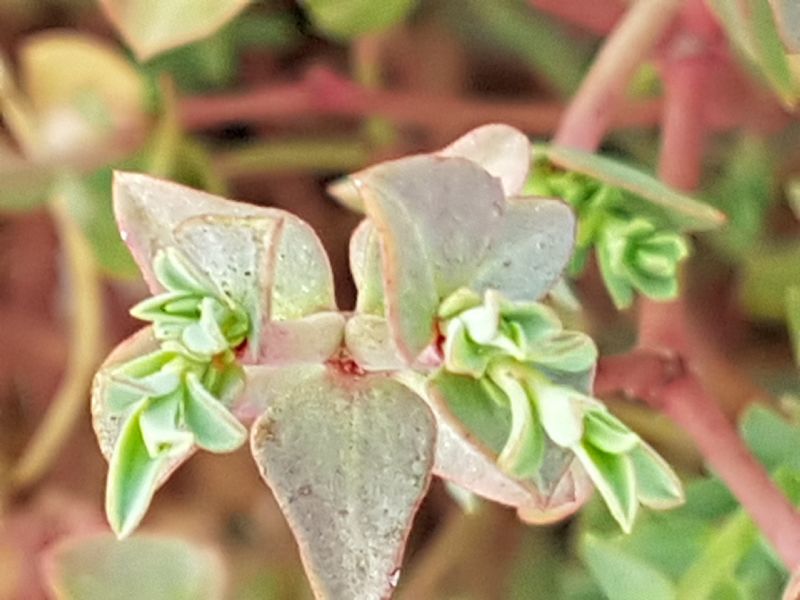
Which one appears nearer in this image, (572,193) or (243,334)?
(243,334)

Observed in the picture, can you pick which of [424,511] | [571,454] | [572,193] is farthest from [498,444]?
[424,511]

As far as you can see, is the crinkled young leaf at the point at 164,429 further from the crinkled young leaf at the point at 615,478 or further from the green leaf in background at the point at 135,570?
the green leaf in background at the point at 135,570

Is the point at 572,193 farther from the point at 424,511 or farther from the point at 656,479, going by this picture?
the point at 424,511

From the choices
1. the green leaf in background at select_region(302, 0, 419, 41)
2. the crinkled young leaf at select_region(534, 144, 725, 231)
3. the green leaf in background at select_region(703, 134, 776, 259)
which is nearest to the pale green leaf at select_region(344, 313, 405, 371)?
the crinkled young leaf at select_region(534, 144, 725, 231)

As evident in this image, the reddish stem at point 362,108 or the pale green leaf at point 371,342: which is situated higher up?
the pale green leaf at point 371,342

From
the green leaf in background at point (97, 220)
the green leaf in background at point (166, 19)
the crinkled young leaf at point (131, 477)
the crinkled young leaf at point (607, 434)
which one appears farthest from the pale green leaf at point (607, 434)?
the green leaf in background at point (97, 220)

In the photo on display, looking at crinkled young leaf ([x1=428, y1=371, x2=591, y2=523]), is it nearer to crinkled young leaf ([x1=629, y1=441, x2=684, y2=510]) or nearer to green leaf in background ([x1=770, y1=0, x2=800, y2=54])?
crinkled young leaf ([x1=629, y1=441, x2=684, y2=510])
